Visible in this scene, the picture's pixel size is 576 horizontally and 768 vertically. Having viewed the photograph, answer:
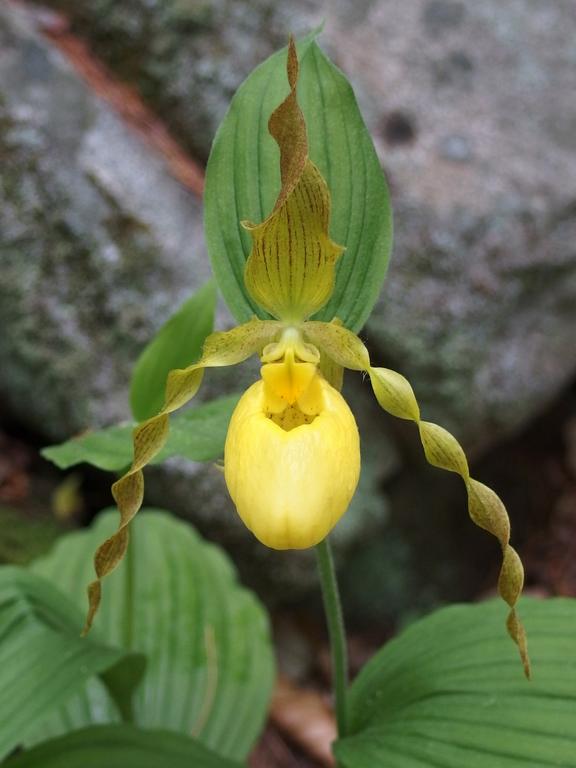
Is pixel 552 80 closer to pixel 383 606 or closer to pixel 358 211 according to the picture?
pixel 358 211

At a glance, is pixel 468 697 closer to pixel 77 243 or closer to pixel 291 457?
pixel 291 457

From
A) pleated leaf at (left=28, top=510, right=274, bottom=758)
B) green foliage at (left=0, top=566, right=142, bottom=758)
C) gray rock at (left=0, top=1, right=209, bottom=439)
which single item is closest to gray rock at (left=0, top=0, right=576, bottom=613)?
gray rock at (left=0, top=1, right=209, bottom=439)

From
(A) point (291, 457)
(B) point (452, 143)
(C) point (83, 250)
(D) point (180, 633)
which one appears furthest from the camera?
(B) point (452, 143)

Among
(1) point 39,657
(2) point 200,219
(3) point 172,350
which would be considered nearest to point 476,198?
(2) point 200,219

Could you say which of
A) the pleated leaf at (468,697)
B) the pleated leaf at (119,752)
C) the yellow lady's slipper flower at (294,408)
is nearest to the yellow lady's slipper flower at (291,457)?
the yellow lady's slipper flower at (294,408)

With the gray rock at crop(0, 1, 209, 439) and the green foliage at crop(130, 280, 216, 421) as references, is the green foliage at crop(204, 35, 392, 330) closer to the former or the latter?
the green foliage at crop(130, 280, 216, 421)

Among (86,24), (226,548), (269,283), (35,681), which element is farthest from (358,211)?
(86,24)
